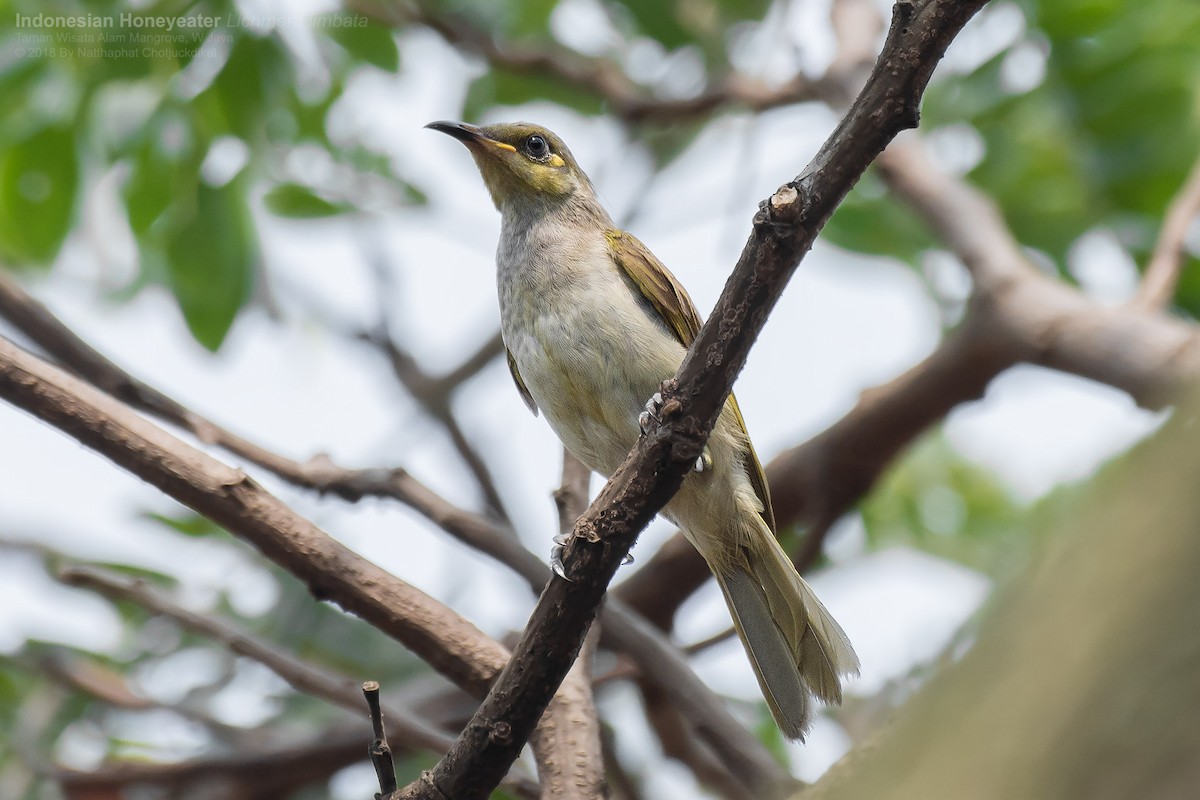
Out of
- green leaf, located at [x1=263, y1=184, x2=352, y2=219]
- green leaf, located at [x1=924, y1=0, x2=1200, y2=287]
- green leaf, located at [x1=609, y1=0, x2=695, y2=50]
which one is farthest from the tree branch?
green leaf, located at [x1=924, y1=0, x2=1200, y2=287]

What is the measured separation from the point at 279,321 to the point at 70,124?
2644mm

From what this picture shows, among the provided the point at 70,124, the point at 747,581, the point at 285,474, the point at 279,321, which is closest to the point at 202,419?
the point at 285,474

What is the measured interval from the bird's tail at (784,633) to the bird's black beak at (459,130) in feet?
7.11

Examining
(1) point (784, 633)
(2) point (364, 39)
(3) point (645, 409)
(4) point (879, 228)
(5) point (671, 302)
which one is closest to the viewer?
(3) point (645, 409)

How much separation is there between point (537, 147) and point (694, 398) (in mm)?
2869

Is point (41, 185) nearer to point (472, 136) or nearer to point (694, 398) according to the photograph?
point (472, 136)

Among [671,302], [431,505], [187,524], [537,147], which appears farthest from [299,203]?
[671,302]

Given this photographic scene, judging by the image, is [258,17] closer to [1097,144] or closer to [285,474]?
[285,474]

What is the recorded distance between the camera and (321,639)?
617cm

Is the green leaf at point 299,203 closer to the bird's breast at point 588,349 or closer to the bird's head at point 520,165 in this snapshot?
the bird's head at point 520,165

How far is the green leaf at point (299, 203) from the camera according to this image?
19.6 ft

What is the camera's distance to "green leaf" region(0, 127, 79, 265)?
190 inches

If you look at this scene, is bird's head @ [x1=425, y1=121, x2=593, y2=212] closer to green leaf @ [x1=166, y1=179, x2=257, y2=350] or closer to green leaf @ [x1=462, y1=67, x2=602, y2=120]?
green leaf @ [x1=166, y1=179, x2=257, y2=350]

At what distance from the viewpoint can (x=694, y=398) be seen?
2773mm
